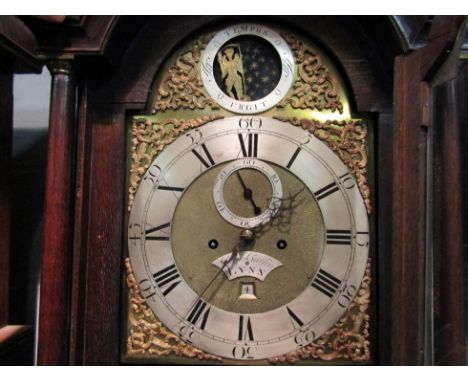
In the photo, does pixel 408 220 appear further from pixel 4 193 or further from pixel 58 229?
pixel 4 193

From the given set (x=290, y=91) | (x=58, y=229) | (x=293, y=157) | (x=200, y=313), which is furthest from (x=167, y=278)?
(x=290, y=91)

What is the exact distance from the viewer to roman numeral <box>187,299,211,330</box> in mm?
1113

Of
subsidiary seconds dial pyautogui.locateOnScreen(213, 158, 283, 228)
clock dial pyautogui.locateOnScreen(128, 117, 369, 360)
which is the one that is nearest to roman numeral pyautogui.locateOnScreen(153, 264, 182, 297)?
clock dial pyautogui.locateOnScreen(128, 117, 369, 360)

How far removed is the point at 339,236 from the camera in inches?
44.5

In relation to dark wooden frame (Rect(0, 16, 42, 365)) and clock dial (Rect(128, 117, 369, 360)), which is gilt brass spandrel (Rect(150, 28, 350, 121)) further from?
Result: dark wooden frame (Rect(0, 16, 42, 365))

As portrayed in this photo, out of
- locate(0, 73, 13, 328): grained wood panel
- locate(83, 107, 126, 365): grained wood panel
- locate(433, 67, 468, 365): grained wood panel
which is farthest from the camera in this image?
locate(0, 73, 13, 328): grained wood panel

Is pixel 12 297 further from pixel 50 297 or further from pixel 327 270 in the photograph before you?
pixel 327 270

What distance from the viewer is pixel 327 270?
112 centimetres

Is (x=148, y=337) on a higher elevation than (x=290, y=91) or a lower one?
lower

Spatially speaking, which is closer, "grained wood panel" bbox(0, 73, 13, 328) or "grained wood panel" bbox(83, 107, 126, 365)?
"grained wood panel" bbox(83, 107, 126, 365)

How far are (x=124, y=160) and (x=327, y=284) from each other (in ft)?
1.69

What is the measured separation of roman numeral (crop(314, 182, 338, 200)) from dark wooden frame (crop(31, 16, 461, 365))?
92 millimetres

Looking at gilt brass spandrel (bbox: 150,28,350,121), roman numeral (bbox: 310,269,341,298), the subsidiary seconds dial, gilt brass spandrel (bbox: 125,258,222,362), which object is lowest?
gilt brass spandrel (bbox: 125,258,222,362)

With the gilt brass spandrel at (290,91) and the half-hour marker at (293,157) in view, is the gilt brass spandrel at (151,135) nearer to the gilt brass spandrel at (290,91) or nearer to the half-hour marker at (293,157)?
the gilt brass spandrel at (290,91)
